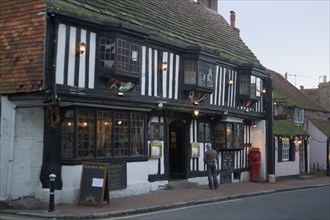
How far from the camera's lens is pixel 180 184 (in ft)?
60.5

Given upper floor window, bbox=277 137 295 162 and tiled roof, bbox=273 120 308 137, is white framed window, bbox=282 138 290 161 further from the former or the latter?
tiled roof, bbox=273 120 308 137

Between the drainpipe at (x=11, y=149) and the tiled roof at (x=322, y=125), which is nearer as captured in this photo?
the drainpipe at (x=11, y=149)

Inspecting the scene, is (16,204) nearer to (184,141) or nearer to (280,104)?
(184,141)

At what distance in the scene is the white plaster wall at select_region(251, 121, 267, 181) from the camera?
24.2 m

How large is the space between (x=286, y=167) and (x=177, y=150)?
33.0 ft

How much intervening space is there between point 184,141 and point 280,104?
1204 centimetres

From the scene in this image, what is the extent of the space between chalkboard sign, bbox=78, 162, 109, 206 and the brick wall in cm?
283

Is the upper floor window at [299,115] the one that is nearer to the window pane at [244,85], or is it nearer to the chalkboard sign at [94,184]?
the window pane at [244,85]

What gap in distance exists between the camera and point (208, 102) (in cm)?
2011

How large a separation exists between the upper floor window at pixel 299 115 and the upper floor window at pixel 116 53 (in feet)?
66.7

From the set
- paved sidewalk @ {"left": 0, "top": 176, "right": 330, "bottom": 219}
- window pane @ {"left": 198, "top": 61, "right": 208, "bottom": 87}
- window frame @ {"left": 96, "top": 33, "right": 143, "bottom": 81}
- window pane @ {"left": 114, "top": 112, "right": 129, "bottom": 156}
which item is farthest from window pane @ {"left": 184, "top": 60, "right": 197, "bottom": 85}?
paved sidewalk @ {"left": 0, "top": 176, "right": 330, "bottom": 219}

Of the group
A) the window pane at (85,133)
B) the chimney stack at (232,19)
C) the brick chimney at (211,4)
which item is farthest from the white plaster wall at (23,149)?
the chimney stack at (232,19)

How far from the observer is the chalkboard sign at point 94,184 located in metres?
13.0

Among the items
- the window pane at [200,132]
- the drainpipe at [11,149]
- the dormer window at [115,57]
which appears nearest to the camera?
the drainpipe at [11,149]
